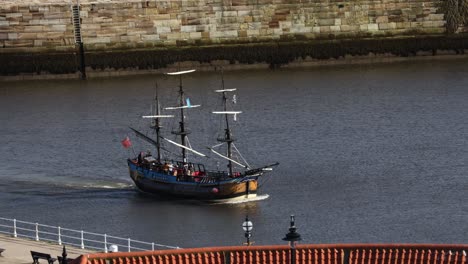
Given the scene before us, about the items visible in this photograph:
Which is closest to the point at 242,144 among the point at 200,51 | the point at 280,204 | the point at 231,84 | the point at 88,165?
the point at 88,165

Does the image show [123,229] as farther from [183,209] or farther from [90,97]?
[90,97]

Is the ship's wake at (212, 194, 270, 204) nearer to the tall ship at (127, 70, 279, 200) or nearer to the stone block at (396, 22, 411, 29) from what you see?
the tall ship at (127, 70, 279, 200)

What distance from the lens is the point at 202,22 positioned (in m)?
110

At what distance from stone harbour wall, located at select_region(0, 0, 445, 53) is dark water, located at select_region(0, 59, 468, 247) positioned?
6.08 meters

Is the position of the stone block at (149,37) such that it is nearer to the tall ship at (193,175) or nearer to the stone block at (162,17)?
the stone block at (162,17)

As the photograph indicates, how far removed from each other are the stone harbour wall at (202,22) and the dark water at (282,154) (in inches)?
239

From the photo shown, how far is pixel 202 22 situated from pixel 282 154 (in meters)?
36.1

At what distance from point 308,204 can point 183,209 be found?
5189mm

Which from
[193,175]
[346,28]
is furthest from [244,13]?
[193,175]

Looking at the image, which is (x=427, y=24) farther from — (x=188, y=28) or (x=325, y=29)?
(x=188, y=28)

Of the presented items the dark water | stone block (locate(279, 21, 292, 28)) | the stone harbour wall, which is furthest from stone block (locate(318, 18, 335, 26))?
the dark water

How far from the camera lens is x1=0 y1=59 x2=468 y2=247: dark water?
202 ft

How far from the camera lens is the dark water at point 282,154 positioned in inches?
2427

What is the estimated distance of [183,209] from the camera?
66.8 metres
